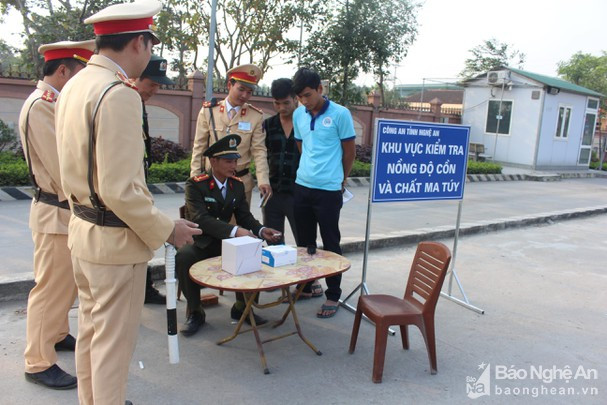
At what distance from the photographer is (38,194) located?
2.86 metres

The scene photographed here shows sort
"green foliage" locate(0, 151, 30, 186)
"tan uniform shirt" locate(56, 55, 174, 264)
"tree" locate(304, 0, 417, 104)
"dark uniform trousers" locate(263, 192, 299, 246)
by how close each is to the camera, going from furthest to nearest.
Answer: "tree" locate(304, 0, 417, 104)
"green foliage" locate(0, 151, 30, 186)
"dark uniform trousers" locate(263, 192, 299, 246)
"tan uniform shirt" locate(56, 55, 174, 264)

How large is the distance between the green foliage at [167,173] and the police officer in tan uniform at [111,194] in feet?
24.3

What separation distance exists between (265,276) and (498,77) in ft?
59.8

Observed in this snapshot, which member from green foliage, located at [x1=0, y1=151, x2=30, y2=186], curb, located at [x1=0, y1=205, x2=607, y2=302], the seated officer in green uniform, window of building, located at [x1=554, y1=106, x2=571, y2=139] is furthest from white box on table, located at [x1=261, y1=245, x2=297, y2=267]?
window of building, located at [x1=554, y1=106, x2=571, y2=139]

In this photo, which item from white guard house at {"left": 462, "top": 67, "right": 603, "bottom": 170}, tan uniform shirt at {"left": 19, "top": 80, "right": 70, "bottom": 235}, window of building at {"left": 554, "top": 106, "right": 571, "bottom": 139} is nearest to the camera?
tan uniform shirt at {"left": 19, "top": 80, "right": 70, "bottom": 235}

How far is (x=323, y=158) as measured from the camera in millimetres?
4062

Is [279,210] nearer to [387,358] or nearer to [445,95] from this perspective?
[387,358]

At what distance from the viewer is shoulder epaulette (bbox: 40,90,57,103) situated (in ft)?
9.12

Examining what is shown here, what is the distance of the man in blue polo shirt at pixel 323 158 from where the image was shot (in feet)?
13.1

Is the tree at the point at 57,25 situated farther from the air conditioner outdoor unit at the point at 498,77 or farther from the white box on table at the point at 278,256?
the air conditioner outdoor unit at the point at 498,77

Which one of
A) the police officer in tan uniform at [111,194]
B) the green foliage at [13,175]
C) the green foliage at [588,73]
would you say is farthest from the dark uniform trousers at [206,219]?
the green foliage at [588,73]

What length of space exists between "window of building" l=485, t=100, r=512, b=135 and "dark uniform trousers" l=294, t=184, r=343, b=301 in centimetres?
1702

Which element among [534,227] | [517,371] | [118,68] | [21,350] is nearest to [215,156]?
[118,68]

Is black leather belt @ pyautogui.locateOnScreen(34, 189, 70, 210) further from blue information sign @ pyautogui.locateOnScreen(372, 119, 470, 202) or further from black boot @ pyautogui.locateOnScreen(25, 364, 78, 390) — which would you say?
blue information sign @ pyautogui.locateOnScreen(372, 119, 470, 202)
